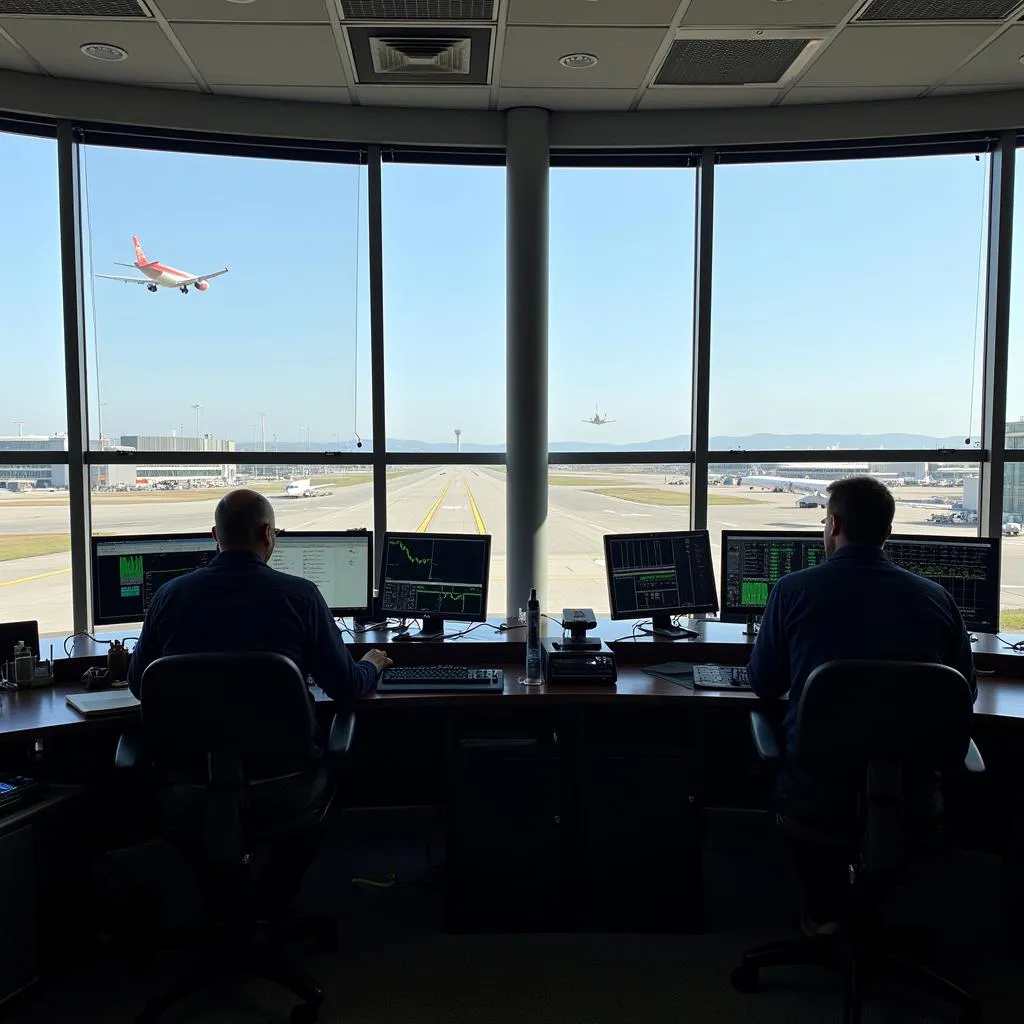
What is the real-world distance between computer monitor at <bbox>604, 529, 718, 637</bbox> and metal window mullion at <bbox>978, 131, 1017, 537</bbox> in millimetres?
1743

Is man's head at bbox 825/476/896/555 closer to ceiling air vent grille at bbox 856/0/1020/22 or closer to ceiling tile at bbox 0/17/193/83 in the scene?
ceiling air vent grille at bbox 856/0/1020/22

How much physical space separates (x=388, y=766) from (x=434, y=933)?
94cm

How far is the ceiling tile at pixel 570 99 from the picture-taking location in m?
3.52

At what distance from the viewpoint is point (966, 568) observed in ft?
9.16

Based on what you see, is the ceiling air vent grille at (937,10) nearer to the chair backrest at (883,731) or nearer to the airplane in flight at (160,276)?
the chair backrest at (883,731)

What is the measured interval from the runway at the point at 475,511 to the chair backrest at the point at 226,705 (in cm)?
140

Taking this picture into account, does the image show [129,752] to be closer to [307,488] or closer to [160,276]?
[307,488]

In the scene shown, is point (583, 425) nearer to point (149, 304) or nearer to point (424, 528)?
point (424, 528)

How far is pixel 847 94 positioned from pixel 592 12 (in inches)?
59.2

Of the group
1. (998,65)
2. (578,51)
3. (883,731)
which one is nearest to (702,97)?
(578,51)

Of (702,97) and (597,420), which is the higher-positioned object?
(702,97)

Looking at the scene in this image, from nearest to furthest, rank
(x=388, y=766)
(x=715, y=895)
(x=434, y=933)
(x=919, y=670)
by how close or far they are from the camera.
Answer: (x=919, y=670), (x=434, y=933), (x=715, y=895), (x=388, y=766)

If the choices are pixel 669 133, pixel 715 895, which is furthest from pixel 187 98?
pixel 715 895

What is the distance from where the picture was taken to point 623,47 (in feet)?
10.3
